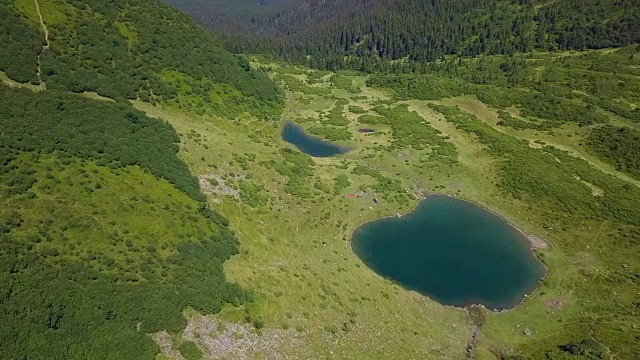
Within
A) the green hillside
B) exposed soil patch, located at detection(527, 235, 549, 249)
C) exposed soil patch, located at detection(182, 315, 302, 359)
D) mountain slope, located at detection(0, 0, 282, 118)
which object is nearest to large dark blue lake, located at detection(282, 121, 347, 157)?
the green hillside

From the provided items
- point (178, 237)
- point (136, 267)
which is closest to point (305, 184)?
point (178, 237)

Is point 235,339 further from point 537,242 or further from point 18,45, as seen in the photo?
point 18,45

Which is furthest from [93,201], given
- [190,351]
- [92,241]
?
[190,351]

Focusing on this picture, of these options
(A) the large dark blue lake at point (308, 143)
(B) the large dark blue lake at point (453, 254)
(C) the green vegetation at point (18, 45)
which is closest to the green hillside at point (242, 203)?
(C) the green vegetation at point (18, 45)

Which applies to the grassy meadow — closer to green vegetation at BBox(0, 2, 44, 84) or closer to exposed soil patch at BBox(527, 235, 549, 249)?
exposed soil patch at BBox(527, 235, 549, 249)

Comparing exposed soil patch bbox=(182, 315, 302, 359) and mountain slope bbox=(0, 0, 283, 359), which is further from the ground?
mountain slope bbox=(0, 0, 283, 359)

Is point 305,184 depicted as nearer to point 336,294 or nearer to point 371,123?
point 336,294
